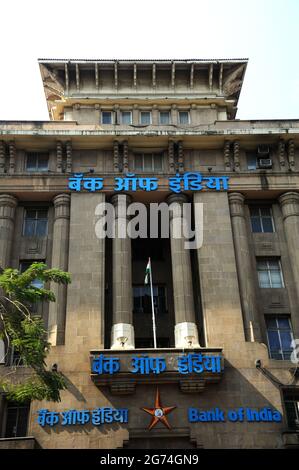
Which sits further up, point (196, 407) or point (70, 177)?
point (70, 177)

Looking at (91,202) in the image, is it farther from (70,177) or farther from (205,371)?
(205,371)

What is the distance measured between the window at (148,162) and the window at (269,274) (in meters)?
8.69

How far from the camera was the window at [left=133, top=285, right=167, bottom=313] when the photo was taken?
32.3m

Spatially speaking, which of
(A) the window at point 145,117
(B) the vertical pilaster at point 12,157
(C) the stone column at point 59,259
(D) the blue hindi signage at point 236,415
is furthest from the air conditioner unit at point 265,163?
(B) the vertical pilaster at point 12,157

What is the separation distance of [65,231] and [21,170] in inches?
202

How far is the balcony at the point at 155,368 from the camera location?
26.0 m

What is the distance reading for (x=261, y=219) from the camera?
111ft

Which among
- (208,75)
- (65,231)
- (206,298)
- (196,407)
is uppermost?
(208,75)

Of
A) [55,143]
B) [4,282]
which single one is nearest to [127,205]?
[55,143]

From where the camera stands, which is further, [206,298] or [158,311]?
[158,311]

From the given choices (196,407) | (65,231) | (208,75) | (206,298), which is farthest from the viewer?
(208,75)

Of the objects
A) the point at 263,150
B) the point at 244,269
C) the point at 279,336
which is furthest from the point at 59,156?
the point at 279,336

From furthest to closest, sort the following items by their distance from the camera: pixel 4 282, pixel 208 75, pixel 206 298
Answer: pixel 208 75 < pixel 206 298 < pixel 4 282

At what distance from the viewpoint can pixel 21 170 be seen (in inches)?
1303
